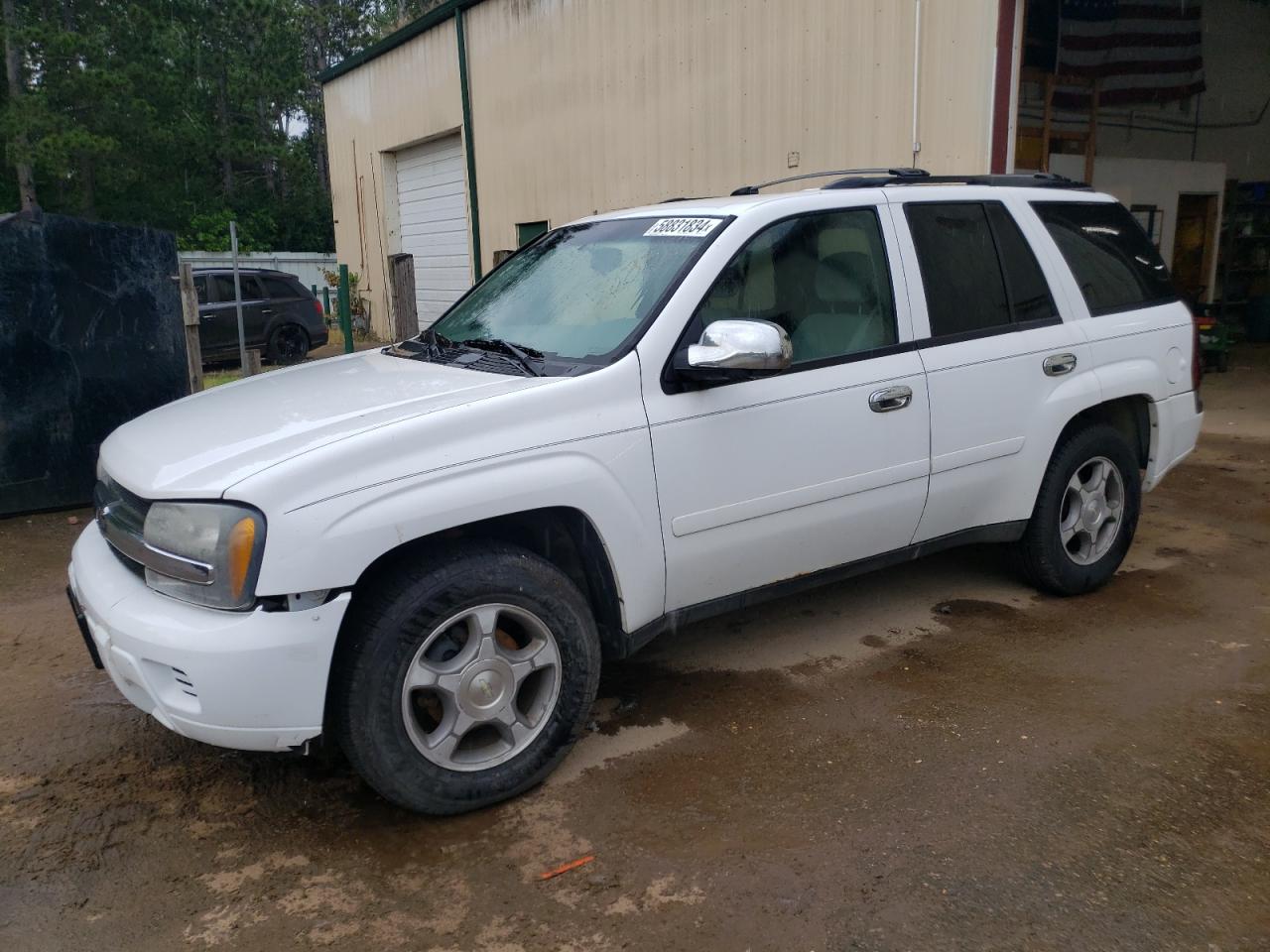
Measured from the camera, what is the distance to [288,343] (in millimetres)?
15531

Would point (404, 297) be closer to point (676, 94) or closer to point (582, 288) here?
point (676, 94)

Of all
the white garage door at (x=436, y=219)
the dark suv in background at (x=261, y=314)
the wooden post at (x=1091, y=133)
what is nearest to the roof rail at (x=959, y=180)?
the wooden post at (x=1091, y=133)

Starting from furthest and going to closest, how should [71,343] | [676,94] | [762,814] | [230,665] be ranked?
[676,94], [71,343], [762,814], [230,665]

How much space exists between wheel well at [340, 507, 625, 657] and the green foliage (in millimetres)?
29353

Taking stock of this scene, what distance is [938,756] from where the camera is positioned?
133 inches

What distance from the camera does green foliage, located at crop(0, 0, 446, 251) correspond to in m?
28.3

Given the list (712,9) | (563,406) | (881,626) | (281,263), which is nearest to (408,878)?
(563,406)

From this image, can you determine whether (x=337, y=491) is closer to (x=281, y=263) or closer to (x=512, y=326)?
(x=512, y=326)

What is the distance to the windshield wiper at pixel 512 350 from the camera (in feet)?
11.2

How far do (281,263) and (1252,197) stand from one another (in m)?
24.5

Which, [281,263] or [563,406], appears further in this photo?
[281,263]

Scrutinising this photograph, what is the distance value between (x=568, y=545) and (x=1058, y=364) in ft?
7.73

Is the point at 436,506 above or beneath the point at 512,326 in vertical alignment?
beneath

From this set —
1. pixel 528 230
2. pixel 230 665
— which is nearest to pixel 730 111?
pixel 528 230
